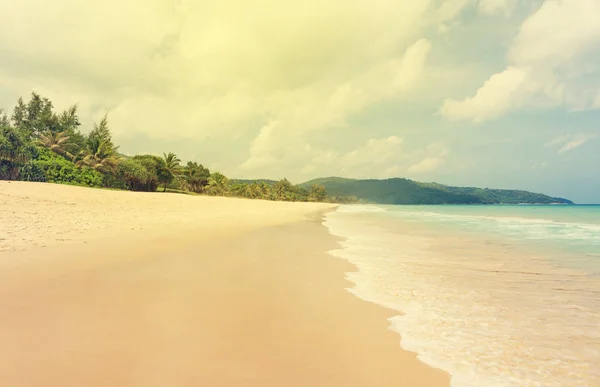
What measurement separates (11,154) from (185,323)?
4472cm

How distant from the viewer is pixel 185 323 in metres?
4.09

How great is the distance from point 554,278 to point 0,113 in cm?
7707

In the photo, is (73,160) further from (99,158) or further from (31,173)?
(31,173)

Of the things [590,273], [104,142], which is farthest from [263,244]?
[104,142]

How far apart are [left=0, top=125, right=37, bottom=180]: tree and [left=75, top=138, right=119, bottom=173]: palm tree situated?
800 centimetres

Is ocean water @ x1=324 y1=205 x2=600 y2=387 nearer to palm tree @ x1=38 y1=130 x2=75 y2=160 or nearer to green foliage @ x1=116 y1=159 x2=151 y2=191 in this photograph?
palm tree @ x1=38 y1=130 x2=75 y2=160

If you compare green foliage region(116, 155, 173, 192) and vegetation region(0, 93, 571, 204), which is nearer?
vegetation region(0, 93, 571, 204)

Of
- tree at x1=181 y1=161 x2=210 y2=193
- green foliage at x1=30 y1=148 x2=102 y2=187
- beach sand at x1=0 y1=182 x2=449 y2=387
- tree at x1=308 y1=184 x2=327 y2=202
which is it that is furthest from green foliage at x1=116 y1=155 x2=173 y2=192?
tree at x1=308 y1=184 x2=327 y2=202

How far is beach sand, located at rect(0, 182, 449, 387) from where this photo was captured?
2.96 metres

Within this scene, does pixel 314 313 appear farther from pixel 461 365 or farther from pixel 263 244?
pixel 263 244

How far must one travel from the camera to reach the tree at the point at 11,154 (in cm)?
3575

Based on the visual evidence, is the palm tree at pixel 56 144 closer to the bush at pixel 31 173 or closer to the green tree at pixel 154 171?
the bush at pixel 31 173

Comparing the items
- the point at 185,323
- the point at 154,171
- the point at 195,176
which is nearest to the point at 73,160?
the point at 154,171

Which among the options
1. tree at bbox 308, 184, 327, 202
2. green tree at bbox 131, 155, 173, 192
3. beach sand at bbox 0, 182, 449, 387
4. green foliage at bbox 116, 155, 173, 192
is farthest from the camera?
tree at bbox 308, 184, 327, 202
